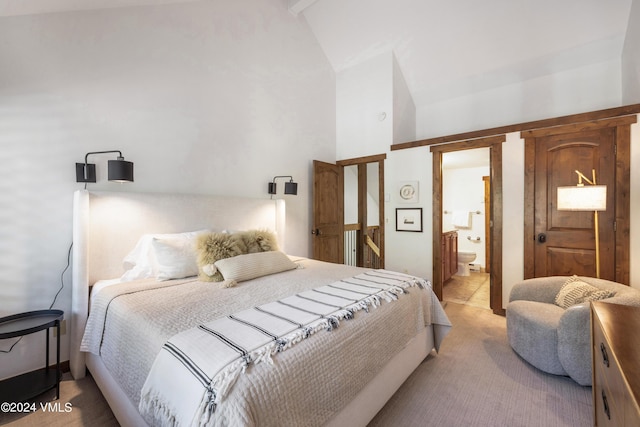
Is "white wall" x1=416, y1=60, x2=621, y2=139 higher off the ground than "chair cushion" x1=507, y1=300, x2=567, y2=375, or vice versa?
"white wall" x1=416, y1=60, x2=621, y2=139

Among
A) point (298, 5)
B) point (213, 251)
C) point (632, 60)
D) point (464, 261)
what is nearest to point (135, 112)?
point (213, 251)

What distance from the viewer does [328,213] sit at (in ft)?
14.6

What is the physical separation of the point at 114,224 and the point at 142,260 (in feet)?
1.22

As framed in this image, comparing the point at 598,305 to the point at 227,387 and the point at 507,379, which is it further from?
the point at 227,387

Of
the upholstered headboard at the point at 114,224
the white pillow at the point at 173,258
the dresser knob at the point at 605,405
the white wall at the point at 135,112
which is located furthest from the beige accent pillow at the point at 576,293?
the upholstered headboard at the point at 114,224

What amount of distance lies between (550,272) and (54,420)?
440 cm

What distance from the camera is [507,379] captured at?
79.7 inches

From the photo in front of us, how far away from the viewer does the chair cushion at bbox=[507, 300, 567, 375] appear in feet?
6.70

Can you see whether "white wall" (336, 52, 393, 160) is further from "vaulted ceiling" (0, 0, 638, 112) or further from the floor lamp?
the floor lamp

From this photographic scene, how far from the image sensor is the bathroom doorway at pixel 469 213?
5.06m

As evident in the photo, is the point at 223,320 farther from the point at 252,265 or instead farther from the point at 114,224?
the point at 114,224

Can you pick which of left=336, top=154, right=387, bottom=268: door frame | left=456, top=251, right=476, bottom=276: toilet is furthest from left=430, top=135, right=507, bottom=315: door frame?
left=456, top=251, right=476, bottom=276: toilet

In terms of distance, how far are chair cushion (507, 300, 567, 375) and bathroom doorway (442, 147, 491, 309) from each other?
7.61 ft

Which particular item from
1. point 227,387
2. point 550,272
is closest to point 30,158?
point 227,387
